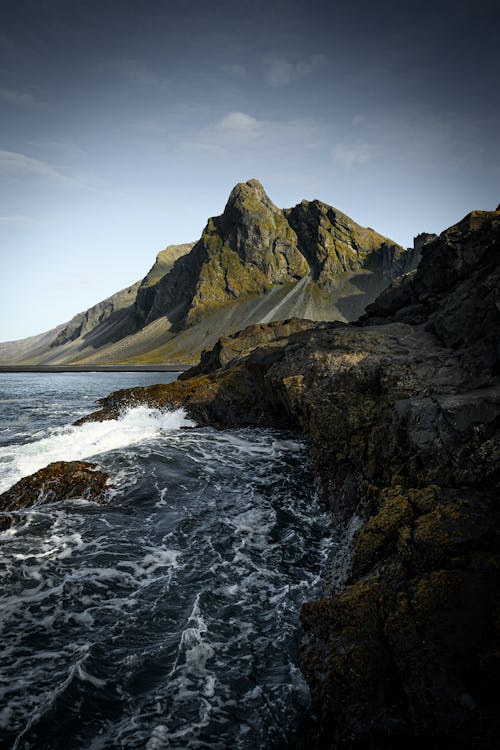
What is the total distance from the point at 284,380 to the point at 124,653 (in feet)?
54.1

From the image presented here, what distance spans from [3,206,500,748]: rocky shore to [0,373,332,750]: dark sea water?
1402mm

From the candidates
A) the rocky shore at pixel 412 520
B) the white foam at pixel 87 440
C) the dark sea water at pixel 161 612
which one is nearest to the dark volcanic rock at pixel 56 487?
the dark sea water at pixel 161 612

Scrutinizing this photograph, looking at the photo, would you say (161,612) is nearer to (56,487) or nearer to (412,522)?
(412,522)

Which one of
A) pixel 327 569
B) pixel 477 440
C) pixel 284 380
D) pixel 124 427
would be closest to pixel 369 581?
pixel 327 569

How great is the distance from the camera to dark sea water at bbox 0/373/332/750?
7016 millimetres

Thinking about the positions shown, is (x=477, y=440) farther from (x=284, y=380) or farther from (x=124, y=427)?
(x=124, y=427)

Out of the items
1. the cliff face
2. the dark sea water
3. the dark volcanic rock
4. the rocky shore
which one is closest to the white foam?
the dark sea water

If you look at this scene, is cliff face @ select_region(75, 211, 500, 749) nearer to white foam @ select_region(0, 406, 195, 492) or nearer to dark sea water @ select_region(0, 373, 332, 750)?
dark sea water @ select_region(0, 373, 332, 750)

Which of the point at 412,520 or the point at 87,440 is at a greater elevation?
the point at 412,520

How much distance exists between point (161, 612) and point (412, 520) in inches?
256

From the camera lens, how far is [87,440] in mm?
25938

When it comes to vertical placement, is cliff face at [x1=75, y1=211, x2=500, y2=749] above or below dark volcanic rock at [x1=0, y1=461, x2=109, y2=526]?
above

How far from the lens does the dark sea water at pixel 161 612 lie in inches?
276

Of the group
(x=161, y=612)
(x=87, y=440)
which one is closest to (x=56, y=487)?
(x=161, y=612)
